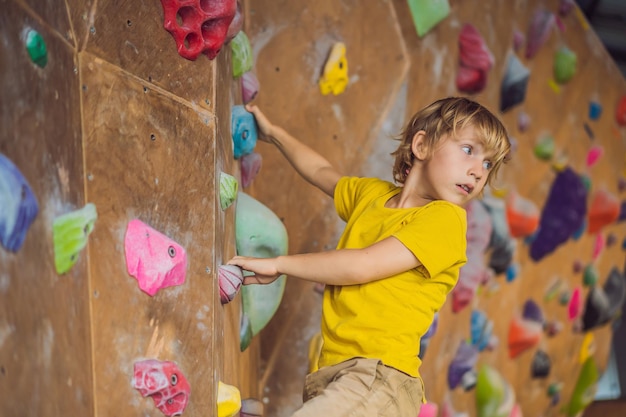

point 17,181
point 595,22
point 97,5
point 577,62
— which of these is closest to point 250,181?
point 97,5

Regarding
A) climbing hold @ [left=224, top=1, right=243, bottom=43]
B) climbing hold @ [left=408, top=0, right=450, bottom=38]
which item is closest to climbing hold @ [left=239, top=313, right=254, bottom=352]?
climbing hold @ [left=224, top=1, right=243, bottom=43]

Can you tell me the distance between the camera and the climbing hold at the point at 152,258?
143 centimetres

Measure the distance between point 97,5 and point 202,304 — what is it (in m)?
0.51

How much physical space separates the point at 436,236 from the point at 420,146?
223 mm

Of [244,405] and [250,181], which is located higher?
[250,181]

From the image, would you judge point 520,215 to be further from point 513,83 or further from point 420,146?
point 420,146

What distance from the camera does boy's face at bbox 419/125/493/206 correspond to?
1.60 m

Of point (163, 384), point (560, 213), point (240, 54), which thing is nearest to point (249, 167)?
point (240, 54)

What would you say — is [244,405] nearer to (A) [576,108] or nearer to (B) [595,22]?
(A) [576,108]

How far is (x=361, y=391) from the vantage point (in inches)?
59.7

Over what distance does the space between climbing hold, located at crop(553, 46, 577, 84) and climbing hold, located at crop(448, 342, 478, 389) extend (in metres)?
1.00

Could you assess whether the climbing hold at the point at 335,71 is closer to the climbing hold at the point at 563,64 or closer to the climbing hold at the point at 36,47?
the climbing hold at the point at 36,47

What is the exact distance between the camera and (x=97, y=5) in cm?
136

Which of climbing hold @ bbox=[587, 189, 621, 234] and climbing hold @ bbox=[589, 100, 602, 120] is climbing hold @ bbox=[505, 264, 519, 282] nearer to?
climbing hold @ bbox=[587, 189, 621, 234]
